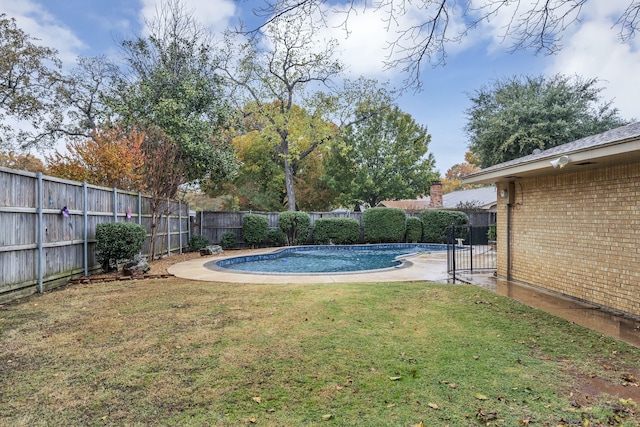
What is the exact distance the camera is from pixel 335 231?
61.3 ft

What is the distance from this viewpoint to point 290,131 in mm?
25016

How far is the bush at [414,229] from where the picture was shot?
19.6 metres

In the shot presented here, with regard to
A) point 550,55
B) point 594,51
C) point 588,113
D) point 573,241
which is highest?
point 588,113

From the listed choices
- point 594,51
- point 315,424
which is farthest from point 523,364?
point 594,51

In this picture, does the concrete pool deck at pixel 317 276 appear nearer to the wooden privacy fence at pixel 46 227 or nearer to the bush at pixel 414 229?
the wooden privacy fence at pixel 46 227

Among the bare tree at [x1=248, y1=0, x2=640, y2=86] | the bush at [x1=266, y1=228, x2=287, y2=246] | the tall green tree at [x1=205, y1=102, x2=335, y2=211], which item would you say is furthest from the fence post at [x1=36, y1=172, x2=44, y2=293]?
the tall green tree at [x1=205, y1=102, x2=335, y2=211]

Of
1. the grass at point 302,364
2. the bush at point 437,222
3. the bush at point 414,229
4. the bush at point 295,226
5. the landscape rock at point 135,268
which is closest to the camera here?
the grass at point 302,364

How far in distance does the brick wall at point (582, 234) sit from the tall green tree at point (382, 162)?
73.9 ft

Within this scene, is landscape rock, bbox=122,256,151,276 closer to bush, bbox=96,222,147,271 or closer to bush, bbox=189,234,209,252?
bush, bbox=96,222,147,271

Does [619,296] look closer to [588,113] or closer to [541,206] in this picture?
[541,206]

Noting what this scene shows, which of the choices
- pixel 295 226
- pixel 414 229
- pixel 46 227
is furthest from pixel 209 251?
pixel 414 229

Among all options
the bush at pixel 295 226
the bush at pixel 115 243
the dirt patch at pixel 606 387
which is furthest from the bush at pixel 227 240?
the dirt patch at pixel 606 387

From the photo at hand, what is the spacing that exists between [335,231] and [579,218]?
42.9ft

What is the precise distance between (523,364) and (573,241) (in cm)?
385
